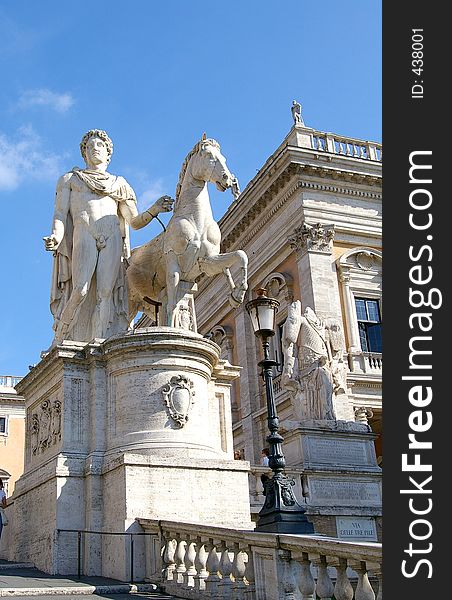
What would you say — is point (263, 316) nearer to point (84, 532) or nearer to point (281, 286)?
point (84, 532)

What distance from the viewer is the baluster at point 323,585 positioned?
19.4 ft

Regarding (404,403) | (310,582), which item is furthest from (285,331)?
(404,403)

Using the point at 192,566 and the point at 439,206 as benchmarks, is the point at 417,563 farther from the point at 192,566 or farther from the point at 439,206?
the point at 192,566

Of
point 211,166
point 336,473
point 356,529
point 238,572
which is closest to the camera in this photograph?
point 238,572

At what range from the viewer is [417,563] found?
4523mm

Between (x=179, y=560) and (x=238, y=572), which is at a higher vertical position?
(x=179, y=560)

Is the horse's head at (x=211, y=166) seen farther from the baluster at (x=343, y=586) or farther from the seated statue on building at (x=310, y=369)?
the seated statue on building at (x=310, y=369)

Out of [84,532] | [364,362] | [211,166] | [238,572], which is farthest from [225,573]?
[364,362]

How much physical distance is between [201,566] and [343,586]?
6.88ft

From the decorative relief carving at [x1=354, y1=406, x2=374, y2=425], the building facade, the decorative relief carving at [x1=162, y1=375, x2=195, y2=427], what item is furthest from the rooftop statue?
the decorative relief carving at [x1=162, y1=375, x2=195, y2=427]

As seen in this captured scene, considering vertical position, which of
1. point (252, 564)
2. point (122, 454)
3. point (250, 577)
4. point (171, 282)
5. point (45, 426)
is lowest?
point (250, 577)

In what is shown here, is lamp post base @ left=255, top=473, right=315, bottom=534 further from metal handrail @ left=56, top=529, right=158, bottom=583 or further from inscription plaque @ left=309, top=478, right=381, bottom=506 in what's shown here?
inscription plaque @ left=309, top=478, right=381, bottom=506

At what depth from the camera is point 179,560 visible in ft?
26.0

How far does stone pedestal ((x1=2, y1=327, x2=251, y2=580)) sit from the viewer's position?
8.98 metres
